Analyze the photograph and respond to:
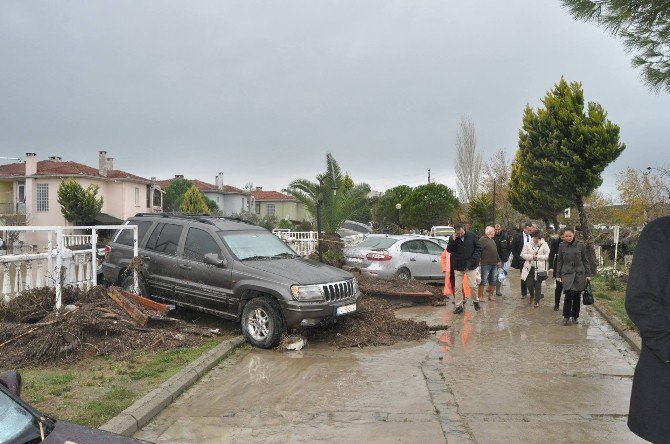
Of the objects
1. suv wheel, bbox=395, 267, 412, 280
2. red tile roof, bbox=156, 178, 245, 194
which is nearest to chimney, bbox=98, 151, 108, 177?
red tile roof, bbox=156, 178, 245, 194

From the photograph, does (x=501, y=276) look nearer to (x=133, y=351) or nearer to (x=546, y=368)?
(x=546, y=368)

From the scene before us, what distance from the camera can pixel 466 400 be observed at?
5.94 meters

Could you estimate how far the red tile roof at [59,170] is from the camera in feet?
150

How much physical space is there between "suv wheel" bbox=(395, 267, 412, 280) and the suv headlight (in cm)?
717

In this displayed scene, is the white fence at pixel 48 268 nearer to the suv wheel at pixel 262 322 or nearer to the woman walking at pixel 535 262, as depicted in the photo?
the suv wheel at pixel 262 322

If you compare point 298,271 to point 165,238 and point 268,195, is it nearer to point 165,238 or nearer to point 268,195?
point 165,238

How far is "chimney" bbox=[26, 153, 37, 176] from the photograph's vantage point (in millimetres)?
45812

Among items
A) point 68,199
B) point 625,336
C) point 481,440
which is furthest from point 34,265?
point 68,199

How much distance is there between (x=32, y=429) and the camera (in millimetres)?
2838

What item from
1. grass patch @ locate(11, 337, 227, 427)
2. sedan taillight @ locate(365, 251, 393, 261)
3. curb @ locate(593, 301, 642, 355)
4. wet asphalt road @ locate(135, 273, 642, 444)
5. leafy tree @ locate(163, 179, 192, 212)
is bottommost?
wet asphalt road @ locate(135, 273, 642, 444)

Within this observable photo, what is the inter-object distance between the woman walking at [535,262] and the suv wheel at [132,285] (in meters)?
8.12

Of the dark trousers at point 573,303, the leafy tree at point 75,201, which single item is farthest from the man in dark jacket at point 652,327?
the leafy tree at point 75,201

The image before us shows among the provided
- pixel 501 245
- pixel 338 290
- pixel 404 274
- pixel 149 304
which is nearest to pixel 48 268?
pixel 149 304

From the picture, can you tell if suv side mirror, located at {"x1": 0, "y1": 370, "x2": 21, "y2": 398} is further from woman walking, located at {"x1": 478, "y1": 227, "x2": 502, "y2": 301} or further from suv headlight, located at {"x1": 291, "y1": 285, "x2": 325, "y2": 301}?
woman walking, located at {"x1": 478, "y1": 227, "x2": 502, "y2": 301}
